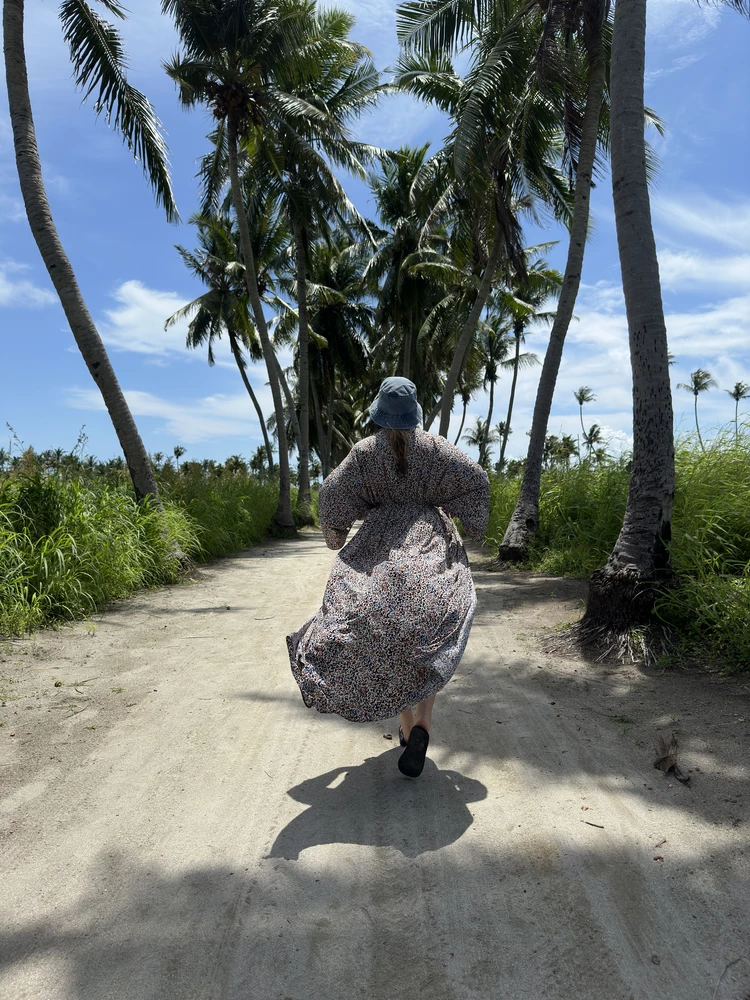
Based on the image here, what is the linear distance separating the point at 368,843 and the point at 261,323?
49.1 ft

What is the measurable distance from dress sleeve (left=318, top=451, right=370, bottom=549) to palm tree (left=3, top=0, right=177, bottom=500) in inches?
246

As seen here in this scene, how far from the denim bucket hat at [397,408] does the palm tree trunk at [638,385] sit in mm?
2672

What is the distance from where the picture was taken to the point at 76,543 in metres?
6.90

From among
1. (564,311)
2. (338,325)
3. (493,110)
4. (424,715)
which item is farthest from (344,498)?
(338,325)

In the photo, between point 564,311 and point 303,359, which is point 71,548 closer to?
point 564,311

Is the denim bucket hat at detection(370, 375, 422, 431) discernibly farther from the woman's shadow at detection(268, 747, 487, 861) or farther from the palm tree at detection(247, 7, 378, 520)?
the palm tree at detection(247, 7, 378, 520)

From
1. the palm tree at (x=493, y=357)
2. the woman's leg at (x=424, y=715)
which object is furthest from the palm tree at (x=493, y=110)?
the palm tree at (x=493, y=357)

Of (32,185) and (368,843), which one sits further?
(32,185)

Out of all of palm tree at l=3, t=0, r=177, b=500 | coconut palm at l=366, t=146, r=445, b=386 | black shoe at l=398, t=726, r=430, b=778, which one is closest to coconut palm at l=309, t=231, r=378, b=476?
coconut palm at l=366, t=146, r=445, b=386

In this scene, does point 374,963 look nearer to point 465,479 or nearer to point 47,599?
point 465,479

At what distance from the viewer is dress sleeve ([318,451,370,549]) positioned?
3305 millimetres

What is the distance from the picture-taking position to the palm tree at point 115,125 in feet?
26.9

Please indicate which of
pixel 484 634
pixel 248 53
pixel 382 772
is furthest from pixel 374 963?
pixel 248 53

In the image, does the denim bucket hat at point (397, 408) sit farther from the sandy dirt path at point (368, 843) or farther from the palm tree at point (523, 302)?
the palm tree at point (523, 302)
